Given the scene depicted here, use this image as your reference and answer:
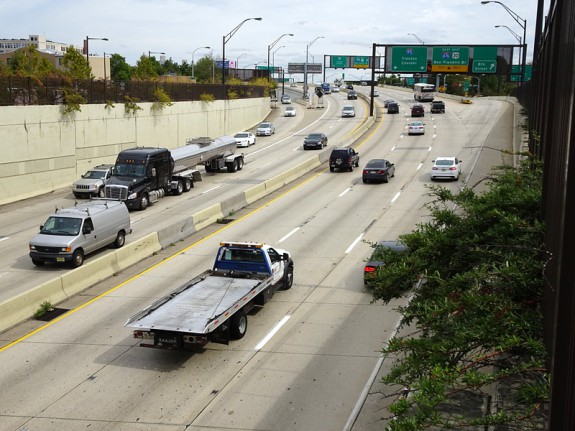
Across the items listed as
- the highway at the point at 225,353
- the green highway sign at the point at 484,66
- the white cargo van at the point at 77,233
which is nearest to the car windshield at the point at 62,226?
the white cargo van at the point at 77,233

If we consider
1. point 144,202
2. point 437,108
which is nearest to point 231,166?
point 144,202

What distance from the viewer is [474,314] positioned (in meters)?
9.62

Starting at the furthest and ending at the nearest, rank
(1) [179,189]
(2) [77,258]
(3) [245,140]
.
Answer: (3) [245,140] → (1) [179,189] → (2) [77,258]

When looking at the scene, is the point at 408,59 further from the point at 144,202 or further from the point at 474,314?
the point at 474,314

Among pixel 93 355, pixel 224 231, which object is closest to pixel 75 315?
pixel 93 355

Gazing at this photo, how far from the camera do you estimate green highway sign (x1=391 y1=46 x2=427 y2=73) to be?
8100cm

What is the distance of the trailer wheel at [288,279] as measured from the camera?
21.3 metres

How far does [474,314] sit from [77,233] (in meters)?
17.9

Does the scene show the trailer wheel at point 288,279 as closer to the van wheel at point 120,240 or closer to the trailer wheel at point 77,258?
the trailer wheel at point 77,258

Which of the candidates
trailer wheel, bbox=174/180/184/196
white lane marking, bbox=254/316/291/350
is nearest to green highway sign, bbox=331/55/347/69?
trailer wheel, bbox=174/180/184/196

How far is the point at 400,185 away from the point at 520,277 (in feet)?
106

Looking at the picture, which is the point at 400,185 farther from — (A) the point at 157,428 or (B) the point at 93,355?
(A) the point at 157,428

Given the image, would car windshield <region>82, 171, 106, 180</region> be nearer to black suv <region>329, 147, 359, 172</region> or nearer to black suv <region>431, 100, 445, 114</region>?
black suv <region>329, 147, 359, 172</region>

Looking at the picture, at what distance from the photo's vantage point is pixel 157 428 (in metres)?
→ 12.6
